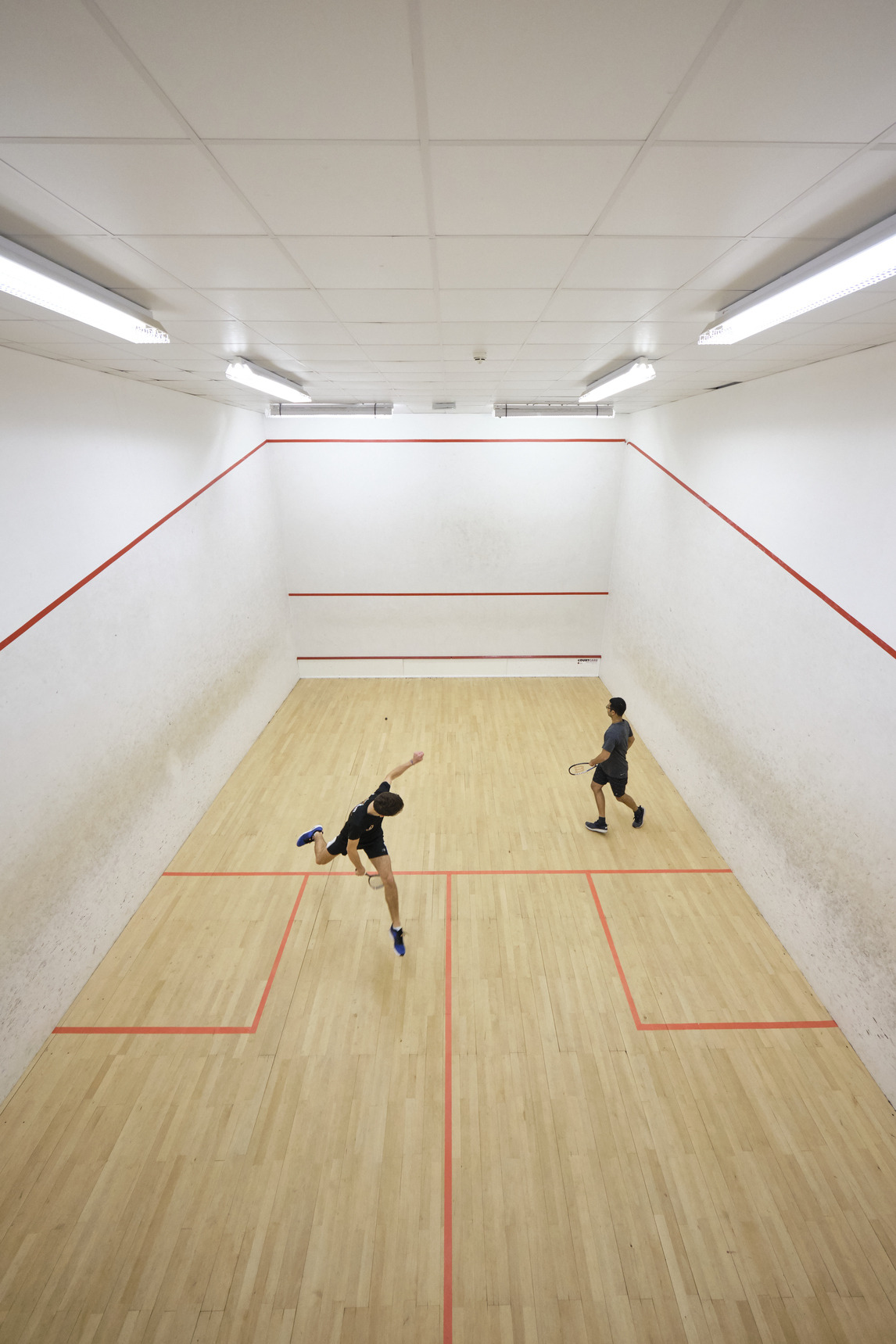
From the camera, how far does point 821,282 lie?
1739 millimetres

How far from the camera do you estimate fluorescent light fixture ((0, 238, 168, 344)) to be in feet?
5.36

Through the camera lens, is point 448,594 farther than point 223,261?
Yes

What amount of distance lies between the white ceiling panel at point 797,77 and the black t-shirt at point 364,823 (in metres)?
2.89

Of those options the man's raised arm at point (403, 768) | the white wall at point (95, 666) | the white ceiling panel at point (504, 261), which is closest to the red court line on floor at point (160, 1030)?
the white wall at point (95, 666)

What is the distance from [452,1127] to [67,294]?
3.67m

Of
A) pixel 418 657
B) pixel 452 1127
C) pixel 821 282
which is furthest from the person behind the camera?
pixel 418 657

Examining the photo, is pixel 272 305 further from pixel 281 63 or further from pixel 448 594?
pixel 448 594

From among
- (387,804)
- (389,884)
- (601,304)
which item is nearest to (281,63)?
(601,304)

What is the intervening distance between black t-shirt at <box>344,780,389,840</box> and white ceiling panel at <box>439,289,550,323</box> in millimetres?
2397

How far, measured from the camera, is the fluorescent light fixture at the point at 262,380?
332 centimetres

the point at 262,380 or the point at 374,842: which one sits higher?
the point at 262,380

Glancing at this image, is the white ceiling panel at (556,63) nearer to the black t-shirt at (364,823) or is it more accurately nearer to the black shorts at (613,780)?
the black t-shirt at (364,823)

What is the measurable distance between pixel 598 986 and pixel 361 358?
3.99 m

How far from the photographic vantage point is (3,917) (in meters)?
2.60
